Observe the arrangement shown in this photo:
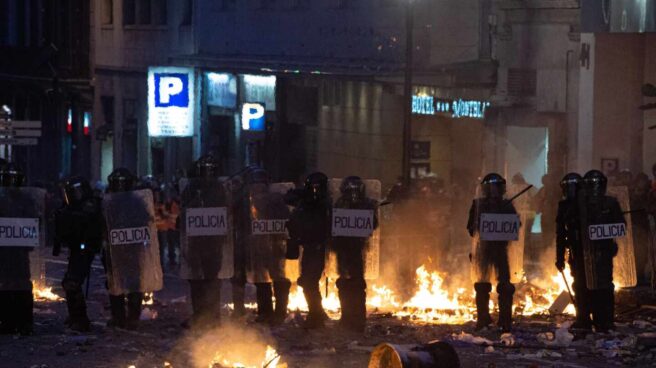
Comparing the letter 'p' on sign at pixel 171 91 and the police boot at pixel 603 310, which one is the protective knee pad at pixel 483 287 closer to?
the police boot at pixel 603 310

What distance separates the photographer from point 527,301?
20.8 meters

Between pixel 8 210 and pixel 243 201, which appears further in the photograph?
pixel 243 201

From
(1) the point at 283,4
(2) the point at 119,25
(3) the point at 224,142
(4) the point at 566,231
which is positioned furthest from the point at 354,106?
(4) the point at 566,231

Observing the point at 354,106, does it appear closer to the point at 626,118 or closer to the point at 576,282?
the point at 626,118

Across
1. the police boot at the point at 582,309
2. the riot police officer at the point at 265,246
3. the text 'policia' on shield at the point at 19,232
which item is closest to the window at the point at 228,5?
the riot police officer at the point at 265,246

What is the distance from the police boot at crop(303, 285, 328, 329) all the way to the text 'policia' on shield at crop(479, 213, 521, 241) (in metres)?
2.06

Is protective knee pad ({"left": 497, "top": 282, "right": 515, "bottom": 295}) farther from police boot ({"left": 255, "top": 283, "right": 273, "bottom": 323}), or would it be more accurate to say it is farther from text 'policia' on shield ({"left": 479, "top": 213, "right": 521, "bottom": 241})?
police boot ({"left": 255, "top": 283, "right": 273, "bottom": 323})

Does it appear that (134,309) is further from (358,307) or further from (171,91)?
(171,91)

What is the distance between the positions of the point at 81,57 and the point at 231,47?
462 inches

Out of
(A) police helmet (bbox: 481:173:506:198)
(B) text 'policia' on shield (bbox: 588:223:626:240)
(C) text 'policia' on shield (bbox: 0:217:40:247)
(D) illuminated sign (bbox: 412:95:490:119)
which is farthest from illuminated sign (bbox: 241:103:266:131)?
A: (B) text 'policia' on shield (bbox: 588:223:626:240)

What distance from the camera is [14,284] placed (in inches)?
700

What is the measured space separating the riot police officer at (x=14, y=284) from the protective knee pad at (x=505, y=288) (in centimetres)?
533

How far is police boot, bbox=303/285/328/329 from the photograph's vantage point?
18.2 meters

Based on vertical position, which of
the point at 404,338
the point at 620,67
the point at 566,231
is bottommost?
the point at 404,338
